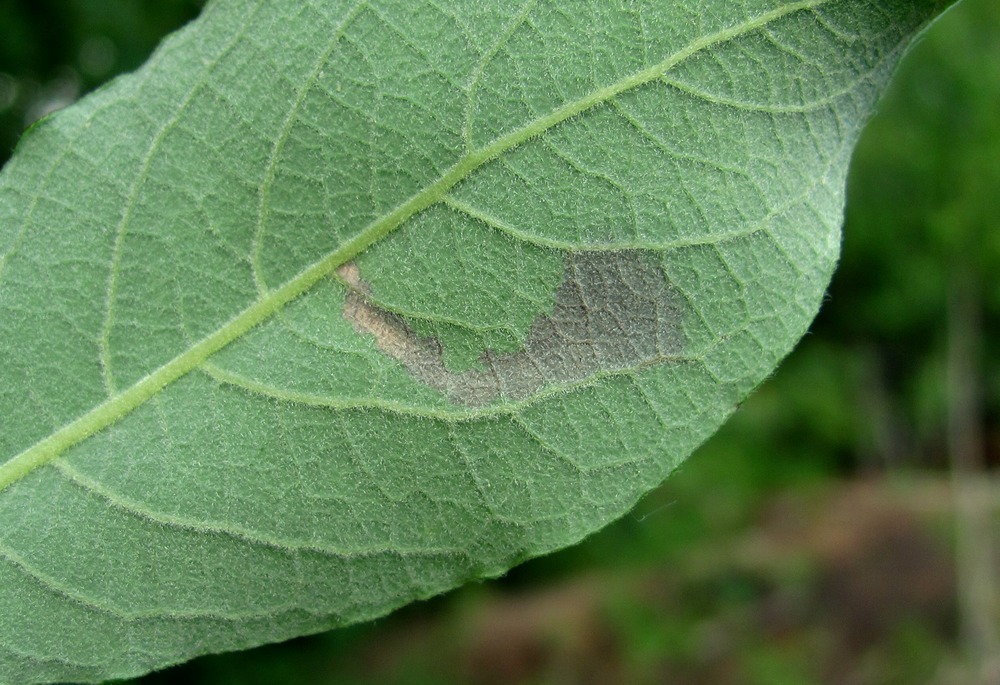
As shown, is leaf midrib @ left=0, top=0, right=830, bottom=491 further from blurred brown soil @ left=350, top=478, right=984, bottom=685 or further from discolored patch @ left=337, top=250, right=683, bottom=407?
blurred brown soil @ left=350, top=478, right=984, bottom=685

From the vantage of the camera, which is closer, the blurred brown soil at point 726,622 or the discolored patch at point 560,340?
the discolored patch at point 560,340

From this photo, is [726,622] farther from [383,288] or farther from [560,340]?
[383,288]

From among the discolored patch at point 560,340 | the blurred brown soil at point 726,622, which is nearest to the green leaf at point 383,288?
the discolored patch at point 560,340

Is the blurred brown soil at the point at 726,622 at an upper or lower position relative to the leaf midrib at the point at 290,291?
lower

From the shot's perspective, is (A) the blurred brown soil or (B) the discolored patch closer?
(B) the discolored patch

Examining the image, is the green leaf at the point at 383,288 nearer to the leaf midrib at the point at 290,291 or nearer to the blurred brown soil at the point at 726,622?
the leaf midrib at the point at 290,291

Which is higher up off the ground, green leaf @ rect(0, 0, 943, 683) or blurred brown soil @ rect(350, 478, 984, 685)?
green leaf @ rect(0, 0, 943, 683)

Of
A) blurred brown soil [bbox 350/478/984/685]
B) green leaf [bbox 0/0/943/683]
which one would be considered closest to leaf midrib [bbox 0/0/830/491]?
green leaf [bbox 0/0/943/683]

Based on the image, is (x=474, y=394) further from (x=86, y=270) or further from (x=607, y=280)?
(x=86, y=270)

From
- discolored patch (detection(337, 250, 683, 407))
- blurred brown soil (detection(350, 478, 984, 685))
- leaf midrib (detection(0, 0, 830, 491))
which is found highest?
leaf midrib (detection(0, 0, 830, 491))

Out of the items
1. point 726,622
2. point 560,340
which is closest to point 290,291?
point 560,340
